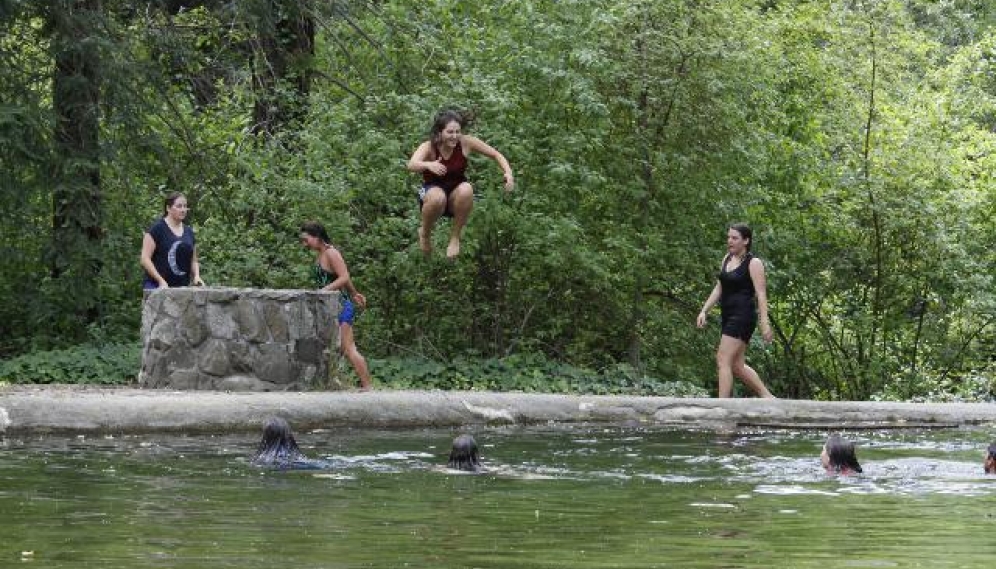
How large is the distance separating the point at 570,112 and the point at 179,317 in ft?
22.4

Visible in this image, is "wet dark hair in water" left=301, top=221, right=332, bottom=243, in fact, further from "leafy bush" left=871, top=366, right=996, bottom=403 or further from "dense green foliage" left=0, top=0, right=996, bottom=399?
"leafy bush" left=871, top=366, right=996, bottom=403

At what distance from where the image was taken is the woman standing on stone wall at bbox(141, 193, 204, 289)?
55.1ft

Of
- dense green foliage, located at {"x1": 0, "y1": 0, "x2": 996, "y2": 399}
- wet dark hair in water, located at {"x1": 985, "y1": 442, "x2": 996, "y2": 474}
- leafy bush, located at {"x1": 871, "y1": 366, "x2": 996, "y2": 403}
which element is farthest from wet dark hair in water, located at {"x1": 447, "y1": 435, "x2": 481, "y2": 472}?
leafy bush, located at {"x1": 871, "y1": 366, "x2": 996, "y2": 403}

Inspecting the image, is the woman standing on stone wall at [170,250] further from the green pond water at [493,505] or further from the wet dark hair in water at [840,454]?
the wet dark hair in water at [840,454]

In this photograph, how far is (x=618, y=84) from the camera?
21.9m

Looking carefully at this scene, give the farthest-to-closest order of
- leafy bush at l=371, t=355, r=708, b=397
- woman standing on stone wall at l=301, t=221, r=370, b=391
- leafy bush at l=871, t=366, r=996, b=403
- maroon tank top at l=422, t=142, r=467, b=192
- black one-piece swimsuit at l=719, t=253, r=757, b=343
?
1. leafy bush at l=871, t=366, r=996, b=403
2. leafy bush at l=371, t=355, r=708, b=397
3. woman standing on stone wall at l=301, t=221, r=370, b=391
4. black one-piece swimsuit at l=719, t=253, r=757, b=343
5. maroon tank top at l=422, t=142, r=467, b=192

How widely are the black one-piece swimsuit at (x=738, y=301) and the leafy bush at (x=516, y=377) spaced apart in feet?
9.15

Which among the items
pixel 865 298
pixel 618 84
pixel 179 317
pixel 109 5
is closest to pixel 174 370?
pixel 179 317

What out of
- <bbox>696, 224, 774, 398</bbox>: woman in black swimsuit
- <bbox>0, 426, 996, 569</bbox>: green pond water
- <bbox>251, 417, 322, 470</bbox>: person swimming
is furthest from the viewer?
<bbox>696, 224, 774, 398</bbox>: woman in black swimsuit

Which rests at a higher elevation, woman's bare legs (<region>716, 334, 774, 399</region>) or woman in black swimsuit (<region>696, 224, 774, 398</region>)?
woman in black swimsuit (<region>696, 224, 774, 398</region>)

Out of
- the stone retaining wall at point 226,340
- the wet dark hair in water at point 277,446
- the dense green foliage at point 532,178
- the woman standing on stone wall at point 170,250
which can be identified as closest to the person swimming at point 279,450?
the wet dark hair in water at point 277,446

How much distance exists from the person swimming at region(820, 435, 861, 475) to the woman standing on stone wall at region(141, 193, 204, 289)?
24.5 feet

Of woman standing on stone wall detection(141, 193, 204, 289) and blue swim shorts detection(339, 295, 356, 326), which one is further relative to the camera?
blue swim shorts detection(339, 295, 356, 326)

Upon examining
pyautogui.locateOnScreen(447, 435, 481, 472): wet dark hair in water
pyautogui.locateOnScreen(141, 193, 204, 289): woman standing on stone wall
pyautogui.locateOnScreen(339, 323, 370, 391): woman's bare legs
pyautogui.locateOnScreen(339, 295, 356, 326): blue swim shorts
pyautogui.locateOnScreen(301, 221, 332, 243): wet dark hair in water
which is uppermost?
pyautogui.locateOnScreen(301, 221, 332, 243): wet dark hair in water
